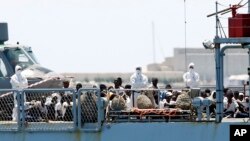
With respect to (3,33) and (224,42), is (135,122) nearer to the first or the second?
(224,42)

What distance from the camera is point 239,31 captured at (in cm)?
3073

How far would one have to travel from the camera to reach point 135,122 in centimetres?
3138

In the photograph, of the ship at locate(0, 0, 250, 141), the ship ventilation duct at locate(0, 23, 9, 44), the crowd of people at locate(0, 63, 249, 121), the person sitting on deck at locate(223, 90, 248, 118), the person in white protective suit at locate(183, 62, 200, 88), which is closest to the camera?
the ship at locate(0, 0, 250, 141)

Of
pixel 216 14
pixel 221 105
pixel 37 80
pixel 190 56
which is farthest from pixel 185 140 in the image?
pixel 190 56

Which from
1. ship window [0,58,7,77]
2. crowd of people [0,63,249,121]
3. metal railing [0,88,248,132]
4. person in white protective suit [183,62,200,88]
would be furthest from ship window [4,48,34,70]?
metal railing [0,88,248,132]

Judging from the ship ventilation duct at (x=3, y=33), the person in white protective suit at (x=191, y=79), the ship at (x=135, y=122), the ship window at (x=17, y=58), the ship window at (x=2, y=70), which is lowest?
the ship at (x=135, y=122)

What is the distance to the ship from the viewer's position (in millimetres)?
30828

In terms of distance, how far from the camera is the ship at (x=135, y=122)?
30.8 meters

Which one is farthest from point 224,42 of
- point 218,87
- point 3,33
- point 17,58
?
point 17,58

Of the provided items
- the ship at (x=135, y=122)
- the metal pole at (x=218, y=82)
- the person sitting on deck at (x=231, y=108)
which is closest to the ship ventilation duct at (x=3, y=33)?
the ship at (x=135, y=122)

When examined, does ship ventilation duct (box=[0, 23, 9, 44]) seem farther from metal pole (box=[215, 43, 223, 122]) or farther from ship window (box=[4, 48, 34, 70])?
metal pole (box=[215, 43, 223, 122])

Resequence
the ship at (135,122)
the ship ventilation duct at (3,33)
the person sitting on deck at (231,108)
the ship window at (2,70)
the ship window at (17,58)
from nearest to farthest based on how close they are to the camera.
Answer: the ship at (135,122) < the person sitting on deck at (231,108) < the ship window at (2,70) < the ship ventilation duct at (3,33) < the ship window at (17,58)

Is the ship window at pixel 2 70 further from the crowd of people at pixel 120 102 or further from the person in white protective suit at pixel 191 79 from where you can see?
the crowd of people at pixel 120 102

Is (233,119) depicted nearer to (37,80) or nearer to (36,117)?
(36,117)
